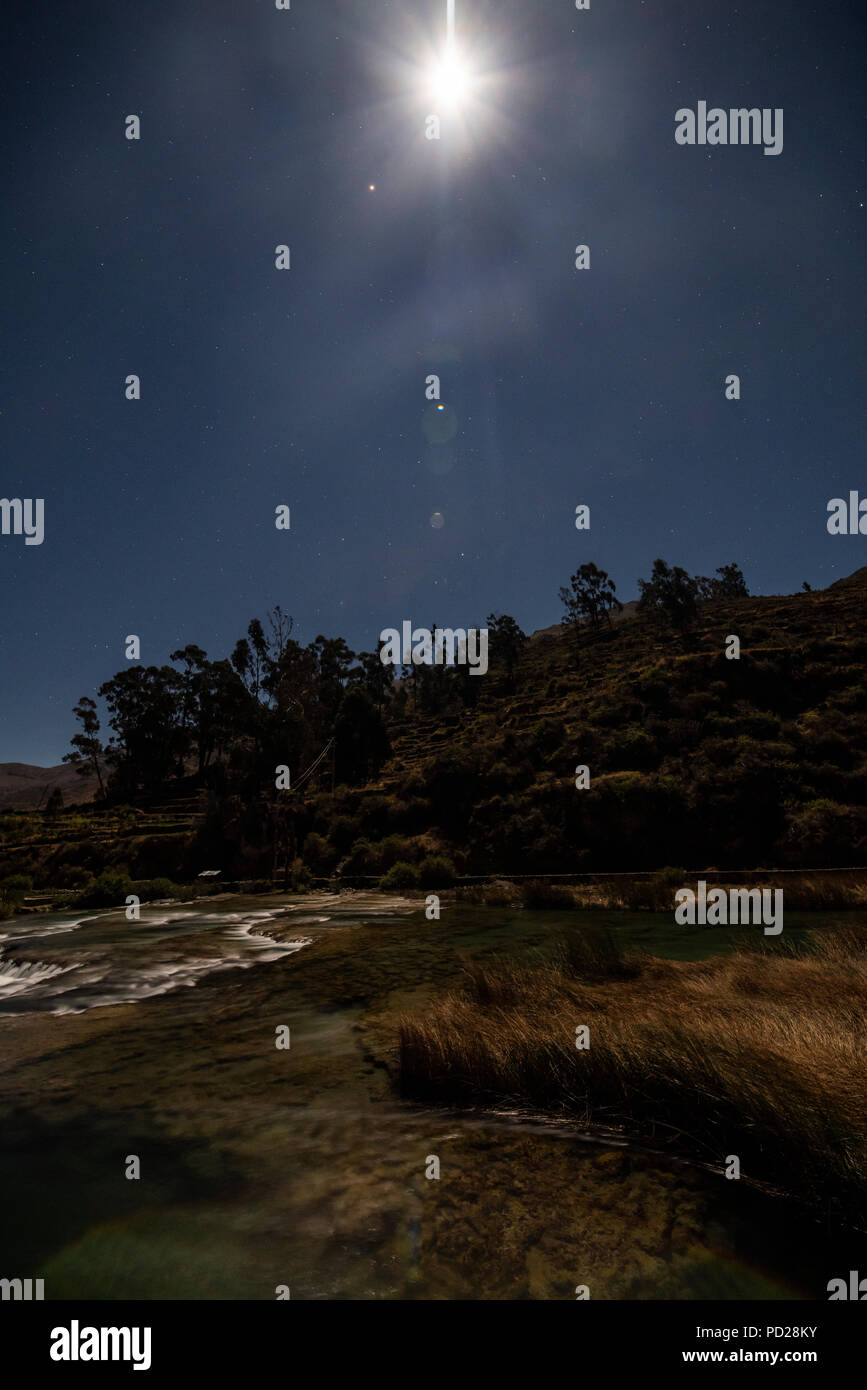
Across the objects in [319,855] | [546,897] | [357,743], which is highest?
[357,743]

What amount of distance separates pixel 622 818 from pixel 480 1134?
30069 mm

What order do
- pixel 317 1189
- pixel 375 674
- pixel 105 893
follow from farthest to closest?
pixel 375 674, pixel 105 893, pixel 317 1189

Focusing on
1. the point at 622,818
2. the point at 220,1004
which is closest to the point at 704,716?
the point at 622,818

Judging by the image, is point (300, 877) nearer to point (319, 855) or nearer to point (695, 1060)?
point (319, 855)

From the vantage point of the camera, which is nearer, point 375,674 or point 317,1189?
point 317,1189

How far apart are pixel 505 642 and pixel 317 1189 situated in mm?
106677

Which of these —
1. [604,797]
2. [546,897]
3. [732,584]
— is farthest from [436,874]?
[732,584]

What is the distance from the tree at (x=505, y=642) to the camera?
356 feet

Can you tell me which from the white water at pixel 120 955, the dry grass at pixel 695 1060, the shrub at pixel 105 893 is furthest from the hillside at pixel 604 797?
the dry grass at pixel 695 1060

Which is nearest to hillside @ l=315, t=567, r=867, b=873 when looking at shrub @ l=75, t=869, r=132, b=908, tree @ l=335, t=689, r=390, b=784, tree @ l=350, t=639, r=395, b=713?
tree @ l=335, t=689, r=390, b=784

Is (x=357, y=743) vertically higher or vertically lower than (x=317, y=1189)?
higher

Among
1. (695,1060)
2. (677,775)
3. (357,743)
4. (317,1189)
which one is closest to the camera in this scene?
(317,1189)

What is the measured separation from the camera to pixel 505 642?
110125mm

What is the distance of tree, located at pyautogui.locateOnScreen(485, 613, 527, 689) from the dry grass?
96234mm
